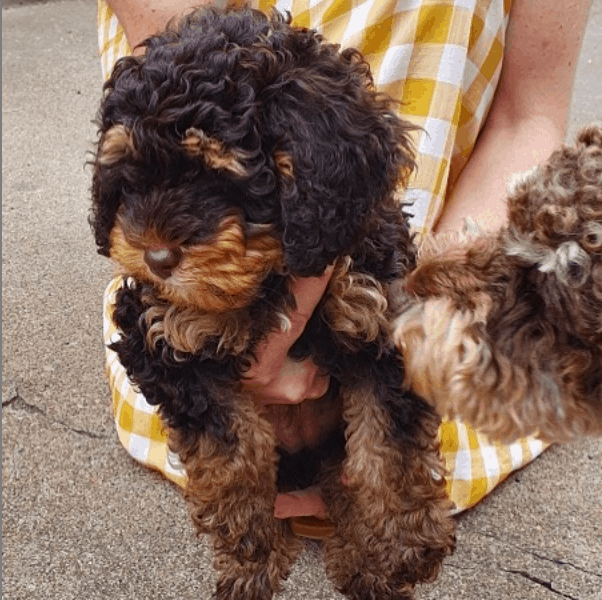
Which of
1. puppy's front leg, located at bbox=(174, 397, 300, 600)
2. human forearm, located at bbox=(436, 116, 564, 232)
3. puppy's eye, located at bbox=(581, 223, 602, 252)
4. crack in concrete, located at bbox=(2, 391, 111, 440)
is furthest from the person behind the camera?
crack in concrete, located at bbox=(2, 391, 111, 440)

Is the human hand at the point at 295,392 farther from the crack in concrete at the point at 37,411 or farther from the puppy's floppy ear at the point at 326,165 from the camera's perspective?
the crack in concrete at the point at 37,411

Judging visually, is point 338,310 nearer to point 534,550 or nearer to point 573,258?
point 573,258

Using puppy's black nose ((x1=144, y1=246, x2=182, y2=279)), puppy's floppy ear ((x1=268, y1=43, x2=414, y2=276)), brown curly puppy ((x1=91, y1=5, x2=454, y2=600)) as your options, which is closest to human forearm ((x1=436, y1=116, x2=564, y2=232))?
brown curly puppy ((x1=91, y1=5, x2=454, y2=600))

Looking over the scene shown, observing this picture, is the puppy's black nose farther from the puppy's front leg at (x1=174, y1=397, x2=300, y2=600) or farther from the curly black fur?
the puppy's front leg at (x1=174, y1=397, x2=300, y2=600)

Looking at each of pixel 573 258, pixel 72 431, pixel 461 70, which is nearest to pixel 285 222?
pixel 573 258

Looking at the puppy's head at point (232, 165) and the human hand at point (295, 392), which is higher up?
the puppy's head at point (232, 165)

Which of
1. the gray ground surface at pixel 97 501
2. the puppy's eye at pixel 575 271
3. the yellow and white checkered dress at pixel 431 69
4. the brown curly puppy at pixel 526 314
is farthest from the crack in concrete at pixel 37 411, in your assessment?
the puppy's eye at pixel 575 271
